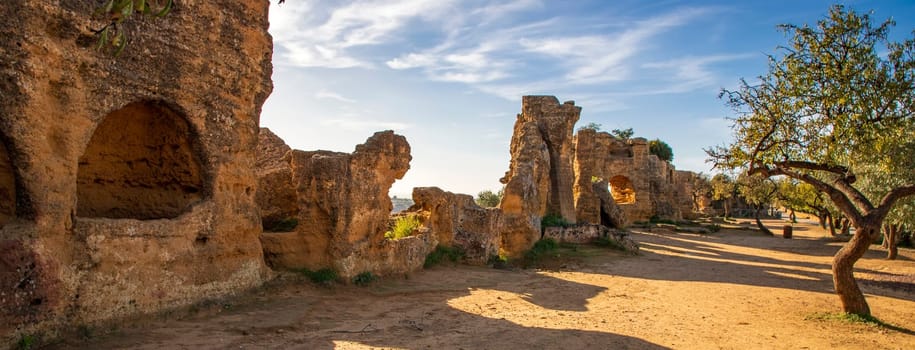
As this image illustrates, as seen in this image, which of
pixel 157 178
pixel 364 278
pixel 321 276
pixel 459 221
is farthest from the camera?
pixel 459 221

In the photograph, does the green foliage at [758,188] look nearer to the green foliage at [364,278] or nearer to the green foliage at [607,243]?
the green foliage at [607,243]

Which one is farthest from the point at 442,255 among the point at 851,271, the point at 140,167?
the point at 851,271

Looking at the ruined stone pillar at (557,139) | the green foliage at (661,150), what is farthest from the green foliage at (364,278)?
the green foliage at (661,150)

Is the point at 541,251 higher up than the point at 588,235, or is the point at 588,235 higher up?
the point at 588,235

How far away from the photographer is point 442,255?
39.4 ft

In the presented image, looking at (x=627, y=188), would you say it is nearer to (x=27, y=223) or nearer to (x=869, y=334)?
(x=869, y=334)

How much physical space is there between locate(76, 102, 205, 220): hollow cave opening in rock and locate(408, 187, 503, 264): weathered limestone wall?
5637 millimetres

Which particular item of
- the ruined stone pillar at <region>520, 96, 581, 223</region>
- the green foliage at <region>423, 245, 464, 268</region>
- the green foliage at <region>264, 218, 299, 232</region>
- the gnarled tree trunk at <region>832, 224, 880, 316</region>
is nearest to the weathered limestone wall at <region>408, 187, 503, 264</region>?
the green foliage at <region>423, 245, 464, 268</region>

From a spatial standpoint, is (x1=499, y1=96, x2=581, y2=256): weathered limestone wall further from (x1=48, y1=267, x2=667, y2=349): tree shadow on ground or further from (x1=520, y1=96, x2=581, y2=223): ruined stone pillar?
(x1=48, y1=267, x2=667, y2=349): tree shadow on ground

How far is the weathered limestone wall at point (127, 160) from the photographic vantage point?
16.5 feet

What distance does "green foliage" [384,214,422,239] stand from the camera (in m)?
11.3

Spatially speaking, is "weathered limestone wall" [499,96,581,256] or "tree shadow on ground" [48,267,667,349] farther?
"weathered limestone wall" [499,96,581,256]

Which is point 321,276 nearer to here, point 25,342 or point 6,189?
point 25,342

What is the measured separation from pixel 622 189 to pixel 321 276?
86.3 ft
